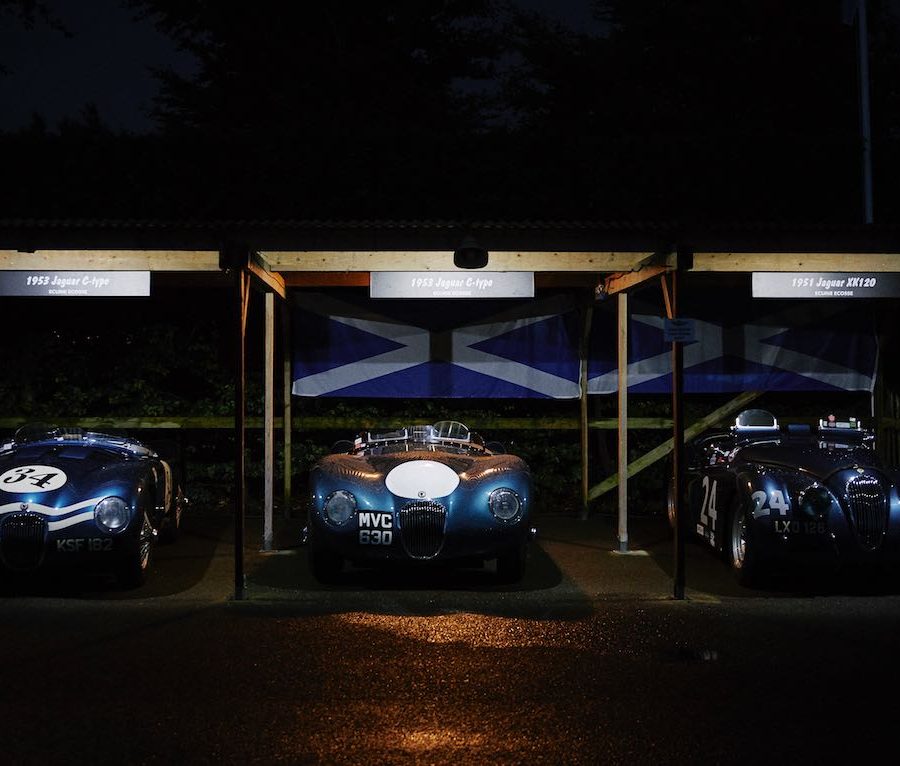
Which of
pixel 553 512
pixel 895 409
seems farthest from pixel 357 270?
pixel 895 409

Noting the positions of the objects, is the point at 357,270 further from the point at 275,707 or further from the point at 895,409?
the point at 895,409

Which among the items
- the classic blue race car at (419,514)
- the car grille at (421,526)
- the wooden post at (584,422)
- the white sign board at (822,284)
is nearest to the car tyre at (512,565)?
the classic blue race car at (419,514)

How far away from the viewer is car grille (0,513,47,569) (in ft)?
26.6

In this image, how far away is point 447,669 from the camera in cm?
597

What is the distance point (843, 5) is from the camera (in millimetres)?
17594

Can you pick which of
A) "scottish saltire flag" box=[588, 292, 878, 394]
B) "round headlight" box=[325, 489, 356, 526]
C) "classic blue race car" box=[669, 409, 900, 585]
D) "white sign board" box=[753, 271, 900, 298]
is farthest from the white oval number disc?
"scottish saltire flag" box=[588, 292, 878, 394]

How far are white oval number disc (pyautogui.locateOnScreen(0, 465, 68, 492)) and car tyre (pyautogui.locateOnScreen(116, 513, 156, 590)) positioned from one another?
778 millimetres

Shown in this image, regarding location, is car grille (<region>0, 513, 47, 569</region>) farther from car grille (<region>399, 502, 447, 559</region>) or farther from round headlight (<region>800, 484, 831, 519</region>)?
round headlight (<region>800, 484, 831, 519</region>)

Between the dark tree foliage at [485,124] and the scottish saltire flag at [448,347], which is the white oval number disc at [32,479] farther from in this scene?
the dark tree foliage at [485,124]

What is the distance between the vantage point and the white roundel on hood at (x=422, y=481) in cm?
823

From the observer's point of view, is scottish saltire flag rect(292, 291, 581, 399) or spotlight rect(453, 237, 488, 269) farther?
scottish saltire flag rect(292, 291, 581, 399)

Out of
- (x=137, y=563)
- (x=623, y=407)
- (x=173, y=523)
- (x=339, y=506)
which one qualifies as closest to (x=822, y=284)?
(x=623, y=407)

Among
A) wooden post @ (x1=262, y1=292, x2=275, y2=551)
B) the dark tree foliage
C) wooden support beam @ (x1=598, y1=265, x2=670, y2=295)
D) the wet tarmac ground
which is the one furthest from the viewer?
the dark tree foliage

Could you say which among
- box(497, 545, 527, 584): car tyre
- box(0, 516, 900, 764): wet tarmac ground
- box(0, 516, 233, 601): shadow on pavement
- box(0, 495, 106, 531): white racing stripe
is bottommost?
box(0, 516, 900, 764): wet tarmac ground
